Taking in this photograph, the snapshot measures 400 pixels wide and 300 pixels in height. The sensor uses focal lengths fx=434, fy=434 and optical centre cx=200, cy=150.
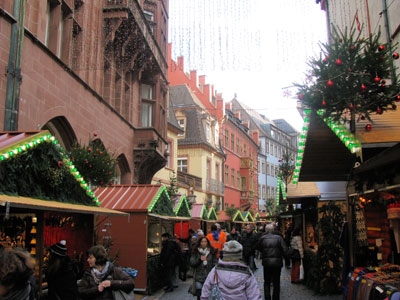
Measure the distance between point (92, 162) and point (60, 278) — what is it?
5.38 metres

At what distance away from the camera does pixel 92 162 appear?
1041 cm

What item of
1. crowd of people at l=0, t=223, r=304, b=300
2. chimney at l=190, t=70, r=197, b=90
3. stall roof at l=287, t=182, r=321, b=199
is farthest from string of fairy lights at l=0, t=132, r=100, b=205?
chimney at l=190, t=70, r=197, b=90

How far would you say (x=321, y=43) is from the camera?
7438mm

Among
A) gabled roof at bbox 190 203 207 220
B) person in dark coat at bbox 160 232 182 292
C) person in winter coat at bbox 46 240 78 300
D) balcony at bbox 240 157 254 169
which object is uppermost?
balcony at bbox 240 157 254 169

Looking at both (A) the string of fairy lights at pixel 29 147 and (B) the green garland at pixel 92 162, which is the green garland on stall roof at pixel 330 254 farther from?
(A) the string of fairy lights at pixel 29 147

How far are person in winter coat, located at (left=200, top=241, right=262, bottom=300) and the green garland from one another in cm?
621

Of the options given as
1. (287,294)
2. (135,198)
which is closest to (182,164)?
(135,198)

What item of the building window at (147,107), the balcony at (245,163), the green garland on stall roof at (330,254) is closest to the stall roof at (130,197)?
the green garland on stall roof at (330,254)

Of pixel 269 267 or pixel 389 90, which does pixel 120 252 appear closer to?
pixel 269 267

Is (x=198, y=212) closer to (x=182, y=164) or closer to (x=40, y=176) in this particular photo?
(x=182, y=164)

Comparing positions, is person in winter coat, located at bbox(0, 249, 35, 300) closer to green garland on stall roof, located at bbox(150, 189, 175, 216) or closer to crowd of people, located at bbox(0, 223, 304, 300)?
crowd of people, located at bbox(0, 223, 304, 300)

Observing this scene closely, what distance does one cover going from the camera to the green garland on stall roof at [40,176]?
5.73 meters

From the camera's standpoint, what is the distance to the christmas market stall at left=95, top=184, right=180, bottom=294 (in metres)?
11.3

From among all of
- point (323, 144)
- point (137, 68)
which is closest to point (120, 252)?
point (323, 144)
